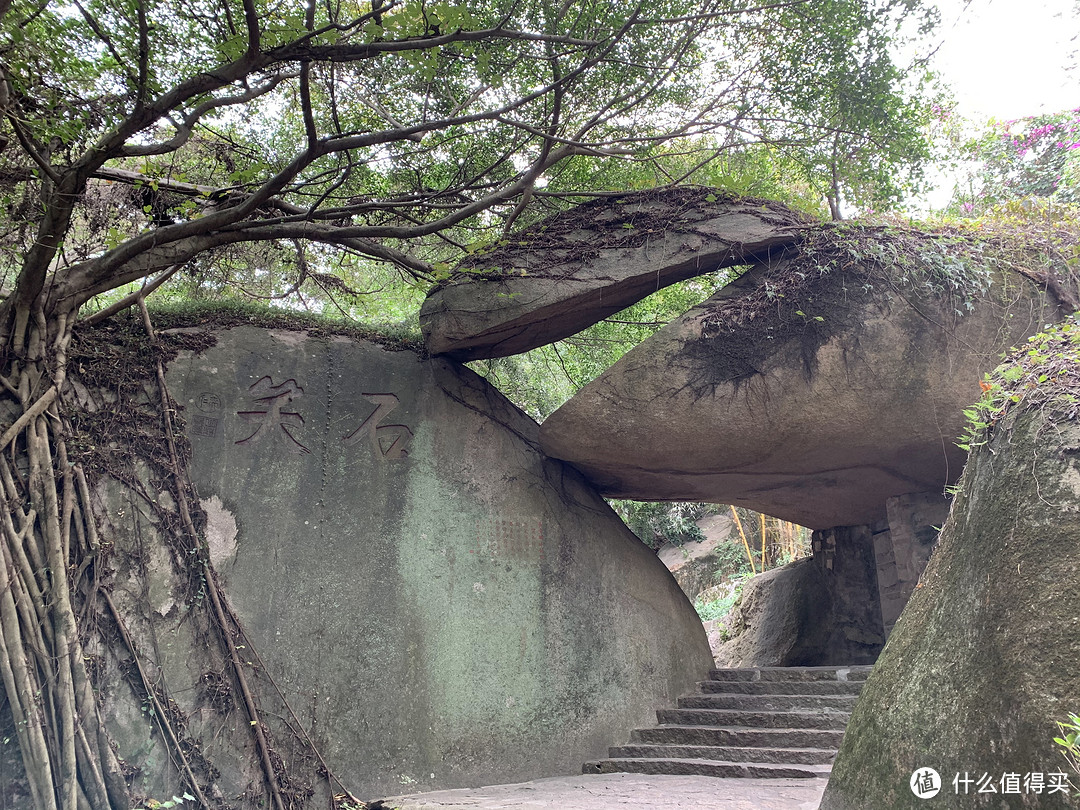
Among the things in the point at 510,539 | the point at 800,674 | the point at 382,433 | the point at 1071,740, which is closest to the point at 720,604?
the point at 800,674

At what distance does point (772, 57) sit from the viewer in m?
5.66

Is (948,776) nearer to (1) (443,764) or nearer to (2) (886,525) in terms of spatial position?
(1) (443,764)

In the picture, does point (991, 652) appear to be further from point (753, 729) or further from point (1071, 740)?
point (753, 729)

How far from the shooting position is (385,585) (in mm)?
5016

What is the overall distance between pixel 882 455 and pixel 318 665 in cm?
442

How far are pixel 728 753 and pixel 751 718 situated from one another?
48 centimetres

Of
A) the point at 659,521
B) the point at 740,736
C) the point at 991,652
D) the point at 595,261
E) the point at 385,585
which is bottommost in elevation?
the point at 740,736

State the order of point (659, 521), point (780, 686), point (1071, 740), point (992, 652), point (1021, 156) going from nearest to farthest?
point (1071, 740) < point (992, 652) < point (780, 686) < point (1021, 156) < point (659, 521)

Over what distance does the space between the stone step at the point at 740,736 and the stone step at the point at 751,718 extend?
11 centimetres

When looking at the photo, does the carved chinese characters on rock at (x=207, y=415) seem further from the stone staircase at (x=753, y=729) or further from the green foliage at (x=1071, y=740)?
the green foliage at (x=1071, y=740)

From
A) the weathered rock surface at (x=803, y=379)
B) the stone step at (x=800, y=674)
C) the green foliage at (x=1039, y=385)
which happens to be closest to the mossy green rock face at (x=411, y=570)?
the stone step at (x=800, y=674)

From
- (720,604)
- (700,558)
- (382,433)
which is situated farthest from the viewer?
(700,558)

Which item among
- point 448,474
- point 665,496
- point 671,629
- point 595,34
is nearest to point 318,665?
point 448,474

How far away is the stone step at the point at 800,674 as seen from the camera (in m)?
5.68
